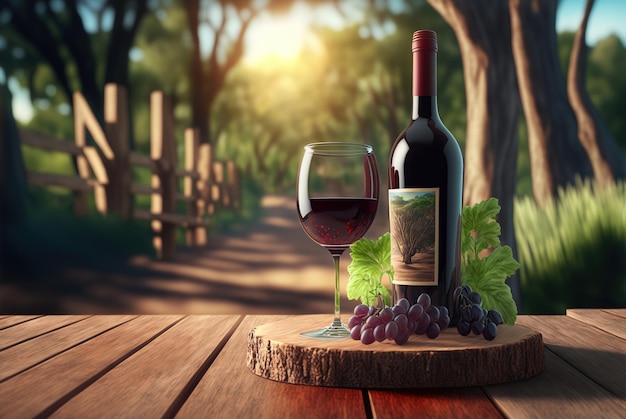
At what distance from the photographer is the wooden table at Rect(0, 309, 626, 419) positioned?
2.16 feet

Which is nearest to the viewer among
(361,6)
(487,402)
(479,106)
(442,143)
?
(487,402)

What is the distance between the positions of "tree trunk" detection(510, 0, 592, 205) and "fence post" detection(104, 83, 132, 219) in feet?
7.12

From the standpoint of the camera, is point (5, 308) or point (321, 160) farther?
point (5, 308)

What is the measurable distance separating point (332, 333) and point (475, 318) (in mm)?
196

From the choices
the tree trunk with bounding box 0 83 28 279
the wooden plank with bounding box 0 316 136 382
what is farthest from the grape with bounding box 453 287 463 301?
the tree trunk with bounding box 0 83 28 279

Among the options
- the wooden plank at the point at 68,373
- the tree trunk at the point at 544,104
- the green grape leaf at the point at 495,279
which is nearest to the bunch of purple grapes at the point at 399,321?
the green grape leaf at the point at 495,279

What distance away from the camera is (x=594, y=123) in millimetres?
3439

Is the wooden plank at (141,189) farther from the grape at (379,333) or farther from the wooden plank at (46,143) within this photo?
the grape at (379,333)

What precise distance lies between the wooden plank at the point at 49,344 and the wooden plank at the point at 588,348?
75cm

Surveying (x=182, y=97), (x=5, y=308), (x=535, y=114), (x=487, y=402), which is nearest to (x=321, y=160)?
(x=487, y=402)

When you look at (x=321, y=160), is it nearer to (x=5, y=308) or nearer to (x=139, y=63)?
(x=139, y=63)

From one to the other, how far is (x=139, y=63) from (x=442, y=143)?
10.1ft

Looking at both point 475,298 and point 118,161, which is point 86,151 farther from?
point 475,298

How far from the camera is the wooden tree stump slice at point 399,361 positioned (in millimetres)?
756
